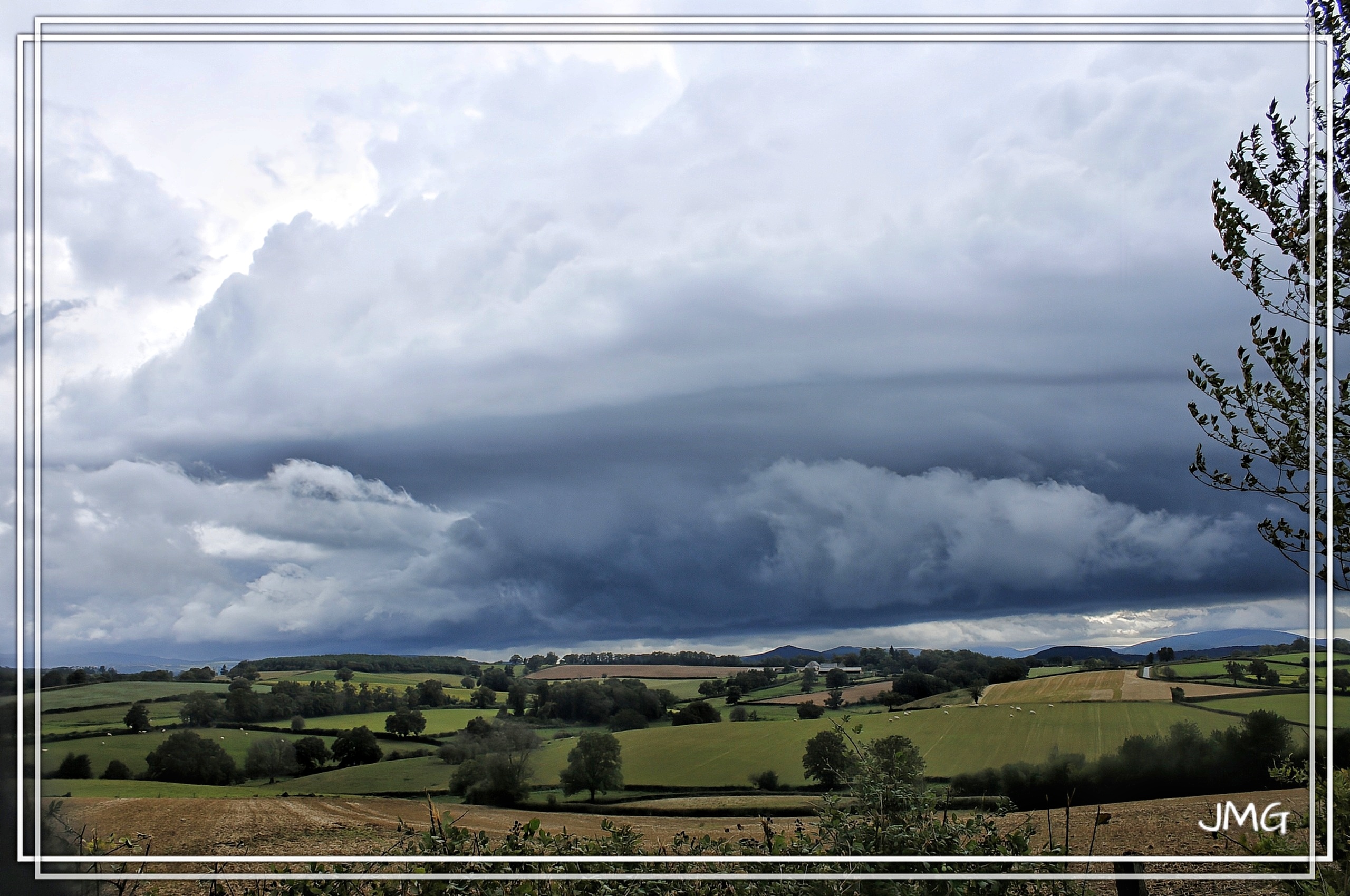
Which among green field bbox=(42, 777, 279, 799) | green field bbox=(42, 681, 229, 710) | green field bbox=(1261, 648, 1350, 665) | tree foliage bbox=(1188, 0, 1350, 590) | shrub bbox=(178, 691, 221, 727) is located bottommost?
green field bbox=(42, 777, 279, 799)

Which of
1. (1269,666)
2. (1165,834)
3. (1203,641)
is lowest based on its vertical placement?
(1165,834)

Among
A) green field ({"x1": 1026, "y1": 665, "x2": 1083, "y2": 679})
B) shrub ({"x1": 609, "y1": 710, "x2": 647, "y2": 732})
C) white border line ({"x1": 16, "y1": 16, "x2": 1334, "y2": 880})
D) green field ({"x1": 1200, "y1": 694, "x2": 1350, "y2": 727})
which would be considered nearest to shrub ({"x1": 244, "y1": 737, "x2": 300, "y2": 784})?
white border line ({"x1": 16, "y1": 16, "x2": 1334, "y2": 880})

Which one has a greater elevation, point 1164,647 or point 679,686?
point 1164,647

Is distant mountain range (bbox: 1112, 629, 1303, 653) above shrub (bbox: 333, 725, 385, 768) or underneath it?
above

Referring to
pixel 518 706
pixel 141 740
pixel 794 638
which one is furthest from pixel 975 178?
pixel 141 740

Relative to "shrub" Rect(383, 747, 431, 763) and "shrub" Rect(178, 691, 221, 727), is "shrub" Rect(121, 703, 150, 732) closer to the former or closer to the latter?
"shrub" Rect(178, 691, 221, 727)

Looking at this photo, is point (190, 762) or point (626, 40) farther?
point (626, 40)

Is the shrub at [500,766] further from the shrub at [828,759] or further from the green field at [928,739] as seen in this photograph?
the shrub at [828,759]

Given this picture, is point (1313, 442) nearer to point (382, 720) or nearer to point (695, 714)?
point (695, 714)

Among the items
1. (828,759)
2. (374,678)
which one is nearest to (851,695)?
(828,759)
